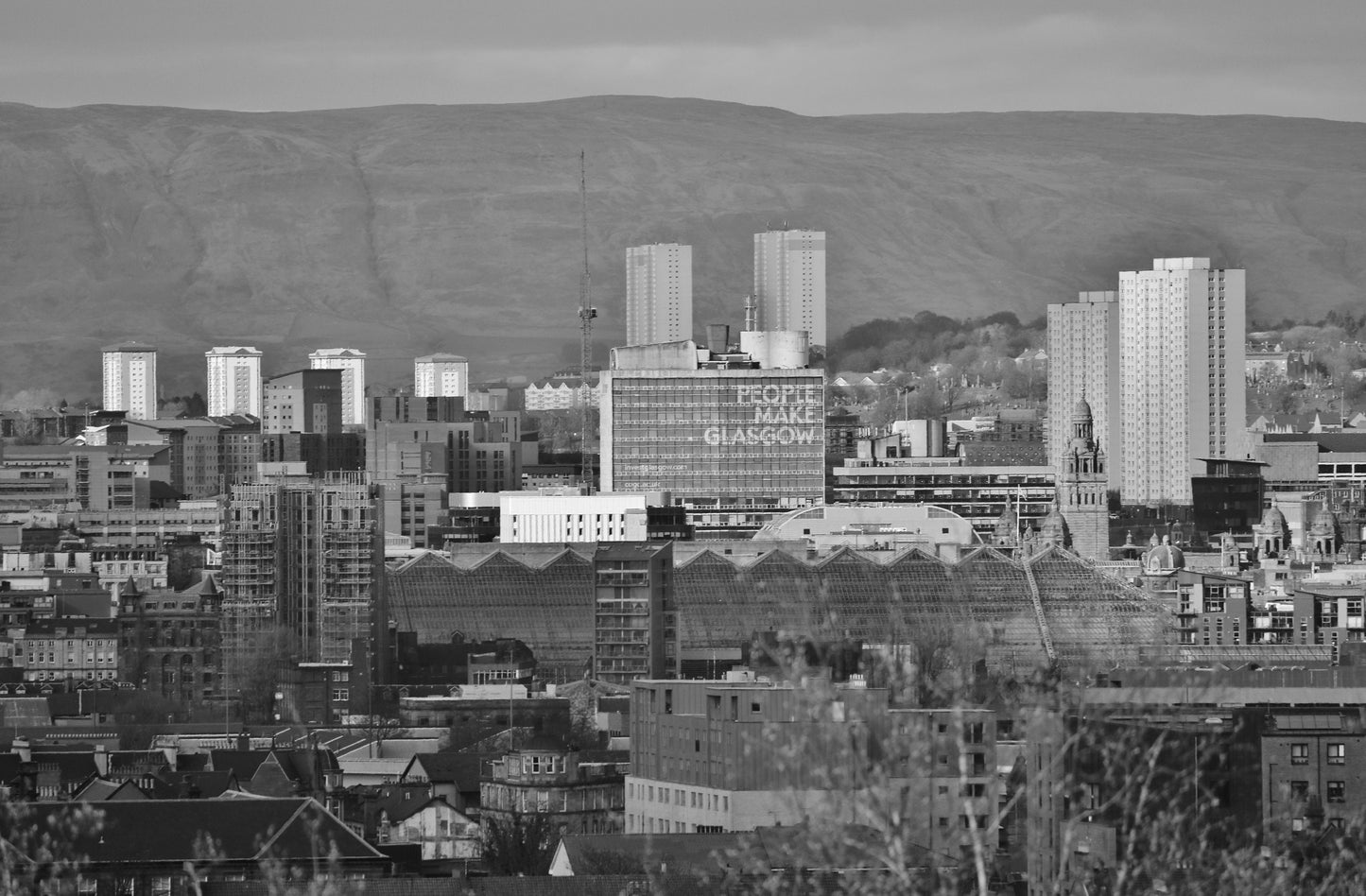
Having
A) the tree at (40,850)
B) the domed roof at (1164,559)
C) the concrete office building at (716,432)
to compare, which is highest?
the concrete office building at (716,432)

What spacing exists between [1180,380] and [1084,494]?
33759 millimetres

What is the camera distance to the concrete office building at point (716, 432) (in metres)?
130

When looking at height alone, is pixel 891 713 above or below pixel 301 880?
above

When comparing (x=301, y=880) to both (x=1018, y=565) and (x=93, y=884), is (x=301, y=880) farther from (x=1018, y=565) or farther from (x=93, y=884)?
(x=1018, y=565)

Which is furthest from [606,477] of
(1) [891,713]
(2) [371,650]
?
(1) [891,713]

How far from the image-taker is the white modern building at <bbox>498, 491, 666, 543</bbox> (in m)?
112

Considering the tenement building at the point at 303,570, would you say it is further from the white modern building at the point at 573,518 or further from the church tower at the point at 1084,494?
the church tower at the point at 1084,494

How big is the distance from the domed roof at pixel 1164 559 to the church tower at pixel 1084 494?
21.5 feet

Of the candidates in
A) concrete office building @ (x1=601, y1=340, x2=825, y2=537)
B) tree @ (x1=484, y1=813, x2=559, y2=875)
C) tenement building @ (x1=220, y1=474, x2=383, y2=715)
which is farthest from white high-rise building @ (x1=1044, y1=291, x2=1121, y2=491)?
tree @ (x1=484, y1=813, x2=559, y2=875)

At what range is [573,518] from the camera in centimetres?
11356

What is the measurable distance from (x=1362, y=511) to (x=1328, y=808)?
308ft

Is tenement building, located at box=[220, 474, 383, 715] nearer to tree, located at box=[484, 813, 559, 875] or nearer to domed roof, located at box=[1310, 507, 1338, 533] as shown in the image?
domed roof, located at box=[1310, 507, 1338, 533]

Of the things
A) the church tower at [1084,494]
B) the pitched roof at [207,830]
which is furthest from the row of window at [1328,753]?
the church tower at [1084,494]

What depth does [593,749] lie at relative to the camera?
5781 cm
